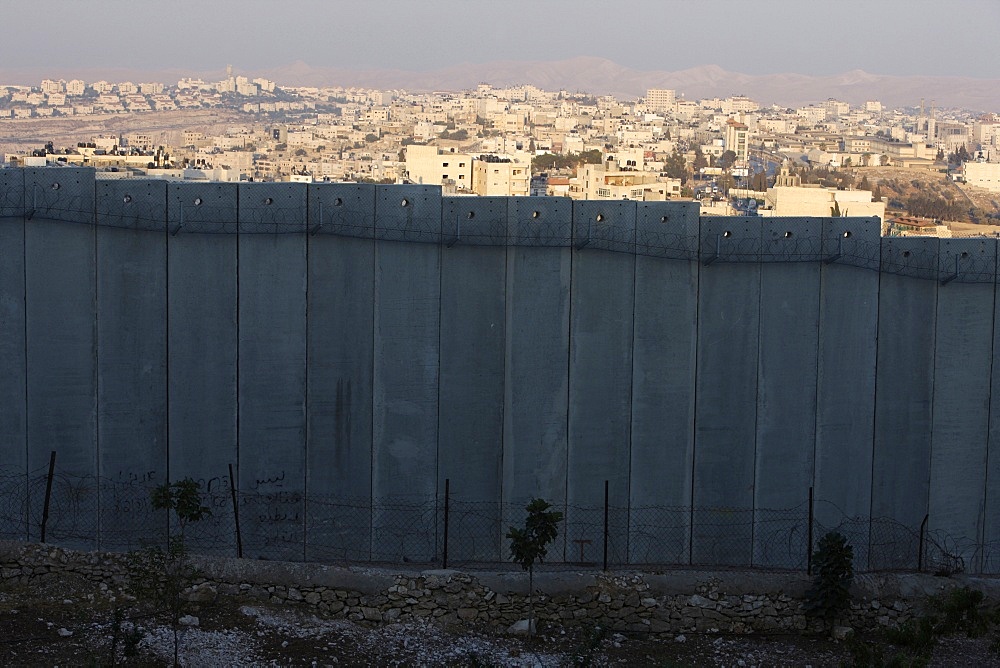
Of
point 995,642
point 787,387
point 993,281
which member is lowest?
point 995,642

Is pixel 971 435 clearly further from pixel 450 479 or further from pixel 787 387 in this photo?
pixel 450 479

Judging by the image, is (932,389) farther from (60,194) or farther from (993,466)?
(60,194)

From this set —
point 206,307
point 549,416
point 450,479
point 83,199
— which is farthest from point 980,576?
point 83,199

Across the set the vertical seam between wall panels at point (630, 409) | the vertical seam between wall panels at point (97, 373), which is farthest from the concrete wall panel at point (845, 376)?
the vertical seam between wall panels at point (97, 373)

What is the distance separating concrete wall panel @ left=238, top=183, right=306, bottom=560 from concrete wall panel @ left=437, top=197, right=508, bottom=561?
0.93 metres

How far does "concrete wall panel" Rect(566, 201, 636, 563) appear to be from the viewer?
28.4ft

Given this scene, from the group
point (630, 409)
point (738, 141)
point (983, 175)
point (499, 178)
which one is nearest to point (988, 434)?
point (630, 409)

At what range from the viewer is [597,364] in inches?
342

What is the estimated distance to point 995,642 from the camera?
7.94m

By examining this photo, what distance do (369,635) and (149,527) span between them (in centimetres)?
177

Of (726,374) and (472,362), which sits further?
(726,374)

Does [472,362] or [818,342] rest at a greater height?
[818,342]

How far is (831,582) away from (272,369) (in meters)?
3.74

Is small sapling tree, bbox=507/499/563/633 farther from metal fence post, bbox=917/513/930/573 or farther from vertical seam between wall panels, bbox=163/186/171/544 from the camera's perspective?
metal fence post, bbox=917/513/930/573
